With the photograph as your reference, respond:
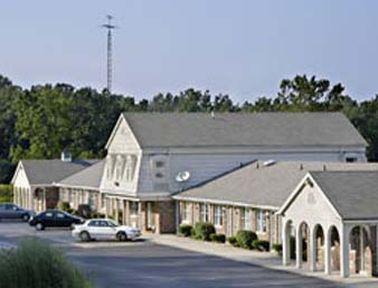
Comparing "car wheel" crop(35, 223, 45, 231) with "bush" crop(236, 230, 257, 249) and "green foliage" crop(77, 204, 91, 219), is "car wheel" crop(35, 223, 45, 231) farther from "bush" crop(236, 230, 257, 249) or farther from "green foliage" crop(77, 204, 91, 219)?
"bush" crop(236, 230, 257, 249)

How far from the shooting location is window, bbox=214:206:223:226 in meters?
60.5

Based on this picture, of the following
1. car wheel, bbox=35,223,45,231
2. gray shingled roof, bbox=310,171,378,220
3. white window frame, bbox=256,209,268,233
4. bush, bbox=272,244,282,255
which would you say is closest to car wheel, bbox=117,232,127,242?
white window frame, bbox=256,209,268,233

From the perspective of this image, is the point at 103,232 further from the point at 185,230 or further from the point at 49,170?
the point at 49,170

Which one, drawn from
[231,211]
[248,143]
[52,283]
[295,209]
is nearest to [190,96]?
[248,143]

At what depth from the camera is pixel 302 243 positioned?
151 ft

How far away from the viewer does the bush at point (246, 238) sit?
54656 mm

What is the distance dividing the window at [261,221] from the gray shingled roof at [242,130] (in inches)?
523

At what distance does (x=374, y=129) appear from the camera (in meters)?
96.9

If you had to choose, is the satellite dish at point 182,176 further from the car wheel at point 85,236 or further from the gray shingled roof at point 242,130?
the car wheel at point 85,236

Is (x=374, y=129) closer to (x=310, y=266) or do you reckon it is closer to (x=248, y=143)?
(x=248, y=143)

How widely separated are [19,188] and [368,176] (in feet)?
175

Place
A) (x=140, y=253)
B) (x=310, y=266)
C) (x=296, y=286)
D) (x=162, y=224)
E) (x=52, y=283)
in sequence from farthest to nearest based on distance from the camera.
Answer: (x=162, y=224) → (x=140, y=253) → (x=310, y=266) → (x=296, y=286) → (x=52, y=283)

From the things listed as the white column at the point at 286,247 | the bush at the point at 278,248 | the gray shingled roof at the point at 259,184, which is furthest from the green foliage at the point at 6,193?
the white column at the point at 286,247

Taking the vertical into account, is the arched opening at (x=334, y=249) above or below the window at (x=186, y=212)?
below
